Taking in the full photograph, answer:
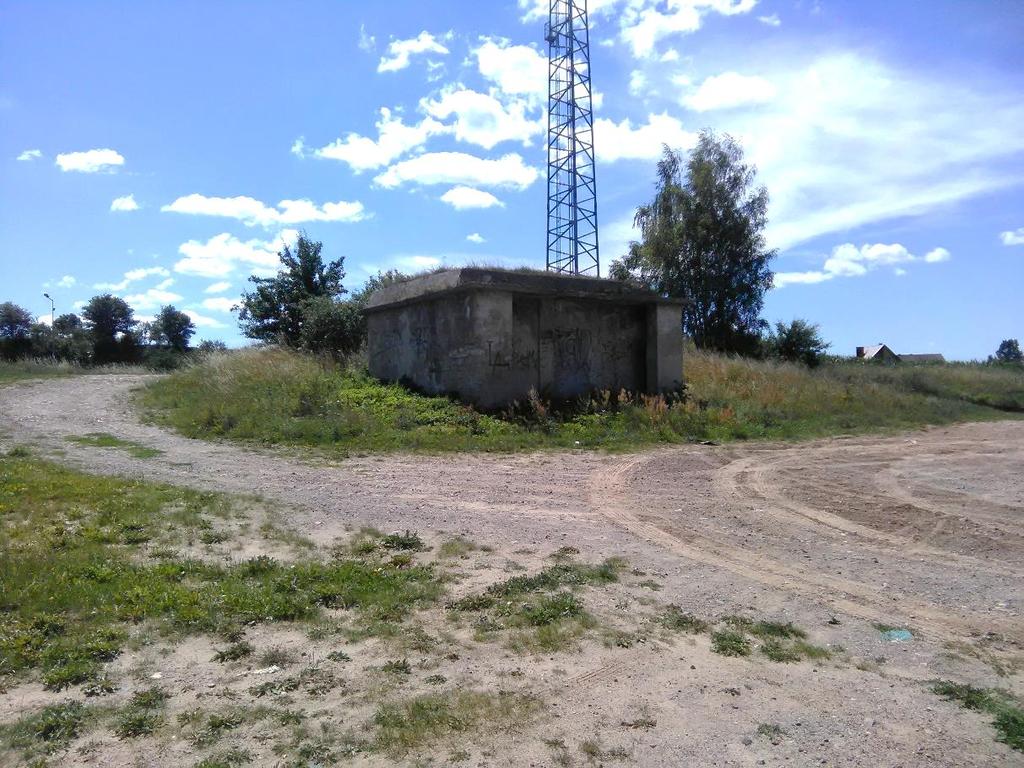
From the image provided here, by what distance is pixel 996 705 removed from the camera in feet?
12.2

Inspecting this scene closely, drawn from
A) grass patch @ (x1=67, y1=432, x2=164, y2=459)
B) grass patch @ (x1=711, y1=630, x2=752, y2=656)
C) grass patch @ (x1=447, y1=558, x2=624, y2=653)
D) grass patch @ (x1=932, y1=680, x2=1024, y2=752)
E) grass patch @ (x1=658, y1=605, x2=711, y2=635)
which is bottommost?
grass patch @ (x1=932, y1=680, x2=1024, y2=752)

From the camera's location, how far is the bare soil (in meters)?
3.49

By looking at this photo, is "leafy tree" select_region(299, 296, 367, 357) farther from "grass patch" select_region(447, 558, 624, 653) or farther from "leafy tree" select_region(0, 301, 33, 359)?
"leafy tree" select_region(0, 301, 33, 359)

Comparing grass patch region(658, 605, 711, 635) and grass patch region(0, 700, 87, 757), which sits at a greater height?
grass patch region(658, 605, 711, 635)

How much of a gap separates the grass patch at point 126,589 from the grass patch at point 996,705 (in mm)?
3135

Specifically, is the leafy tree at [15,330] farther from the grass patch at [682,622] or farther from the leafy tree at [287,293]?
the grass patch at [682,622]

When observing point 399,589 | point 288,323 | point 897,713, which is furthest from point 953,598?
point 288,323

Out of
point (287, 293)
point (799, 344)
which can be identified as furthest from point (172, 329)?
point (799, 344)

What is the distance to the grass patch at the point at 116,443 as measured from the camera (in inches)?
454

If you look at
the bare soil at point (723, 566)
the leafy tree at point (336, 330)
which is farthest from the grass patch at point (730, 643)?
the leafy tree at point (336, 330)

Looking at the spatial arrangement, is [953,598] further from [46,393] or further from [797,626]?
[46,393]

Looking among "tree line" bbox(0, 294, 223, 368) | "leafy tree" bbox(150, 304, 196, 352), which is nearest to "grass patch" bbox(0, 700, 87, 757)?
"tree line" bbox(0, 294, 223, 368)

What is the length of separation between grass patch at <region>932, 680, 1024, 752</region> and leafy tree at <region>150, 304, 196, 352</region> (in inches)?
2195

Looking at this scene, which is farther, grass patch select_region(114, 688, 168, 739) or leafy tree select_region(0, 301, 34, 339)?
leafy tree select_region(0, 301, 34, 339)
